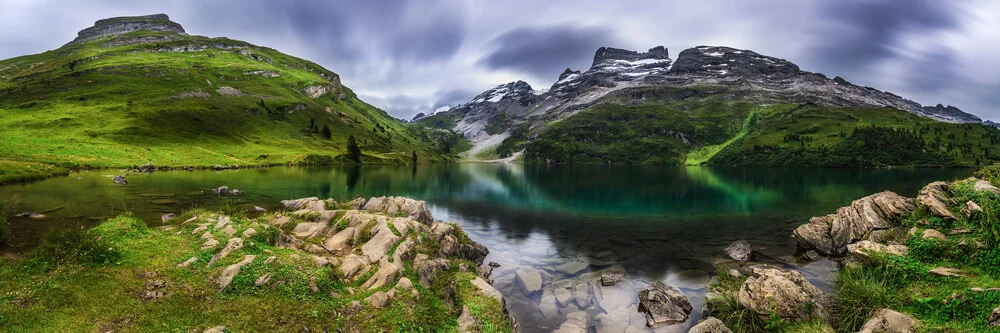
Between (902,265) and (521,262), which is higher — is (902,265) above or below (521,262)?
above

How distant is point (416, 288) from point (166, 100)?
241 meters

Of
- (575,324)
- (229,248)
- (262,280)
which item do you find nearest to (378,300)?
(262,280)

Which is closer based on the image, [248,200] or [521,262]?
[521,262]

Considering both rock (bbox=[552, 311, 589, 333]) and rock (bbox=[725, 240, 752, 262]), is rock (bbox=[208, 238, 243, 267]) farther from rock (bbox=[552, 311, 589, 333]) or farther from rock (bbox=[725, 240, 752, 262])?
rock (bbox=[725, 240, 752, 262])

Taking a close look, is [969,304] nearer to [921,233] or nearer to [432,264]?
[921,233]

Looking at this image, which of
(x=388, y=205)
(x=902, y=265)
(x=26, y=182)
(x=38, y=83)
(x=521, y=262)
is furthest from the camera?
(x=38, y=83)

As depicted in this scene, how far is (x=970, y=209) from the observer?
2089cm

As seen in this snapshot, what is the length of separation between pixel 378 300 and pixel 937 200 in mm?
34642

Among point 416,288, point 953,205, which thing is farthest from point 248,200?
point 953,205

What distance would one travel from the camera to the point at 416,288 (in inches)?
716

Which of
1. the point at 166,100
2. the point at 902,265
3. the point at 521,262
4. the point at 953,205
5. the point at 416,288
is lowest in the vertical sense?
the point at 521,262

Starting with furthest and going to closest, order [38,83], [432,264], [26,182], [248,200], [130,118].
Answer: [38,83] → [130,118] → [26,182] → [248,200] → [432,264]

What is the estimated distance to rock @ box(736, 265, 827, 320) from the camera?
17.1m

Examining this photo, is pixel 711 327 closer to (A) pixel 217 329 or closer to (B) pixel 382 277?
(B) pixel 382 277
